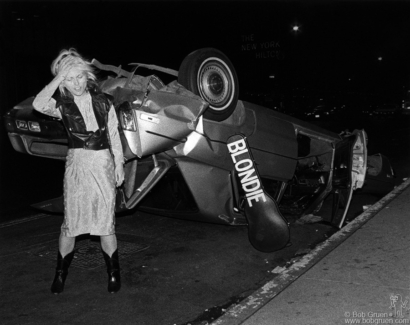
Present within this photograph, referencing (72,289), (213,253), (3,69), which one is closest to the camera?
(72,289)

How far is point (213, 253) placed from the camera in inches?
186

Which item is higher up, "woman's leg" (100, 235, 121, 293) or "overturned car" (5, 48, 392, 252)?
"overturned car" (5, 48, 392, 252)

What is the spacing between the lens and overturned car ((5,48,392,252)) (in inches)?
→ 158

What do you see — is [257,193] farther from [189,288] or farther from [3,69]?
[3,69]

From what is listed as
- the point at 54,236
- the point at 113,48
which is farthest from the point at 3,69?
the point at 54,236

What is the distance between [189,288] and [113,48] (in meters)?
25.1

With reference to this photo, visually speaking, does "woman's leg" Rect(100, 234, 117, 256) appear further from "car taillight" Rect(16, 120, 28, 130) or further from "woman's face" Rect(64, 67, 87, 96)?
"car taillight" Rect(16, 120, 28, 130)

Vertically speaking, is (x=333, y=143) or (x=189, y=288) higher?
(x=333, y=143)

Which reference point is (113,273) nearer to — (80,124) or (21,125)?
(80,124)

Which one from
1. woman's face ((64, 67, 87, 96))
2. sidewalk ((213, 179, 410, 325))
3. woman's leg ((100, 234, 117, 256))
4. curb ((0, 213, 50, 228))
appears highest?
woman's face ((64, 67, 87, 96))

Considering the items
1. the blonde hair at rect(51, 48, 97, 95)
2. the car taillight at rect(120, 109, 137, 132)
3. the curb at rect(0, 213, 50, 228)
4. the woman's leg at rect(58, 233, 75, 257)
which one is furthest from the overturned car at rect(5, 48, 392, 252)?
the curb at rect(0, 213, 50, 228)
